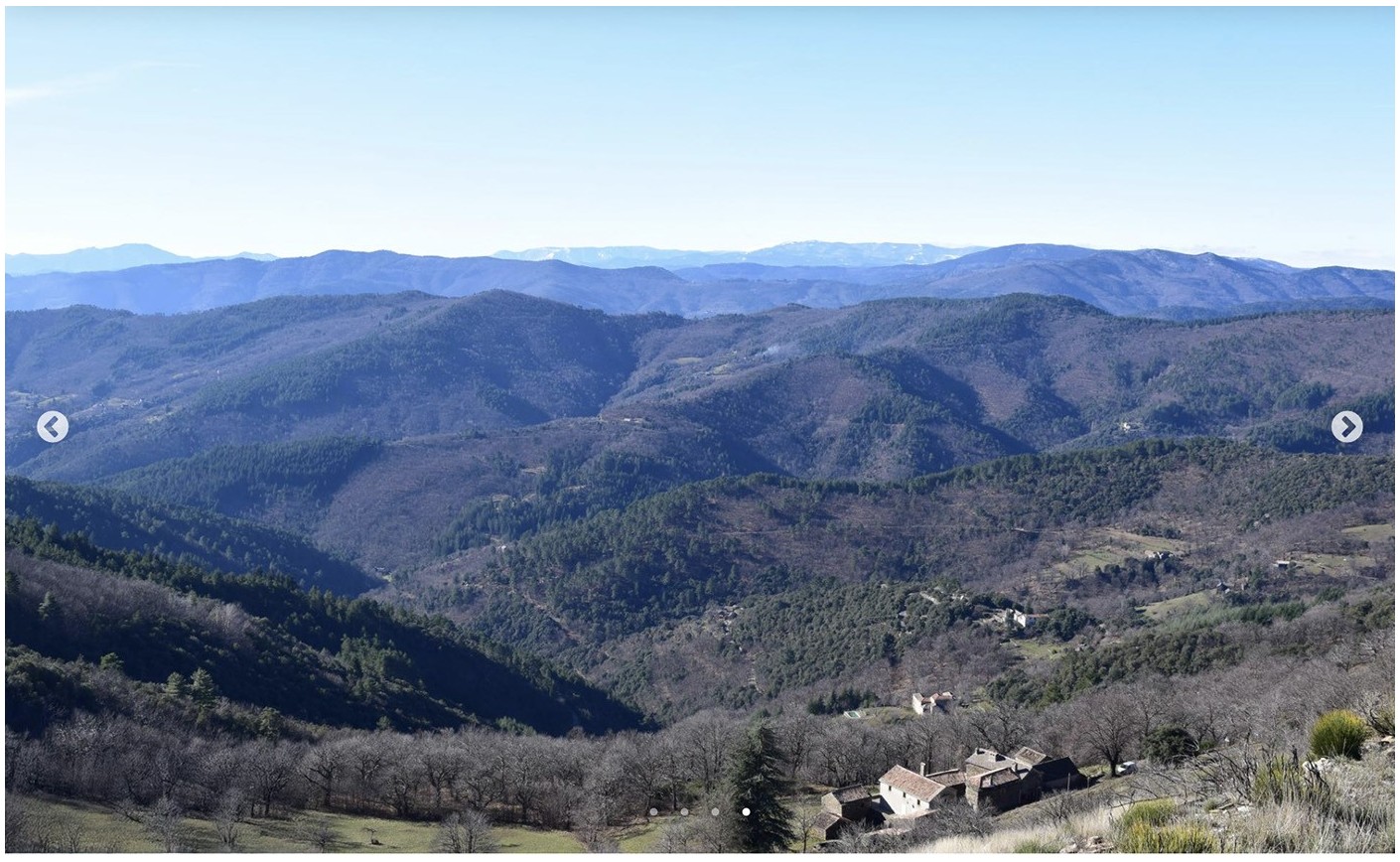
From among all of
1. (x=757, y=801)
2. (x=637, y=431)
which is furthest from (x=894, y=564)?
(x=757, y=801)

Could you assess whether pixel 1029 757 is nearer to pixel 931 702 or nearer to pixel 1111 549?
pixel 931 702

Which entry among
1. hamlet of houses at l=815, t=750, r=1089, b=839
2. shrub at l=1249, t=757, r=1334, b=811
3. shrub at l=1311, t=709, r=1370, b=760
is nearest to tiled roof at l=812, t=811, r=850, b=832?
hamlet of houses at l=815, t=750, r=1089, b=839

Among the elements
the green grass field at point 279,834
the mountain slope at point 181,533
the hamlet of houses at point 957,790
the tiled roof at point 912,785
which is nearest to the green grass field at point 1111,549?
the hamlet of houses at point 957,790

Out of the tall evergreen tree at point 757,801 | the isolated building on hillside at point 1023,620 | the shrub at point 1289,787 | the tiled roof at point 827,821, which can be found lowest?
the isolated building on hillside at point 1023,620

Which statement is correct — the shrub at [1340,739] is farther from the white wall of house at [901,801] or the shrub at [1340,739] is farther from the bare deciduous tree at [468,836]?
the bare deciduous tree at [468,836]

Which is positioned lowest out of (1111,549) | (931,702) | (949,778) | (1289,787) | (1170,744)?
(931,702)

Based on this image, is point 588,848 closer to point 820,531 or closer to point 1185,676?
point 1185,676
